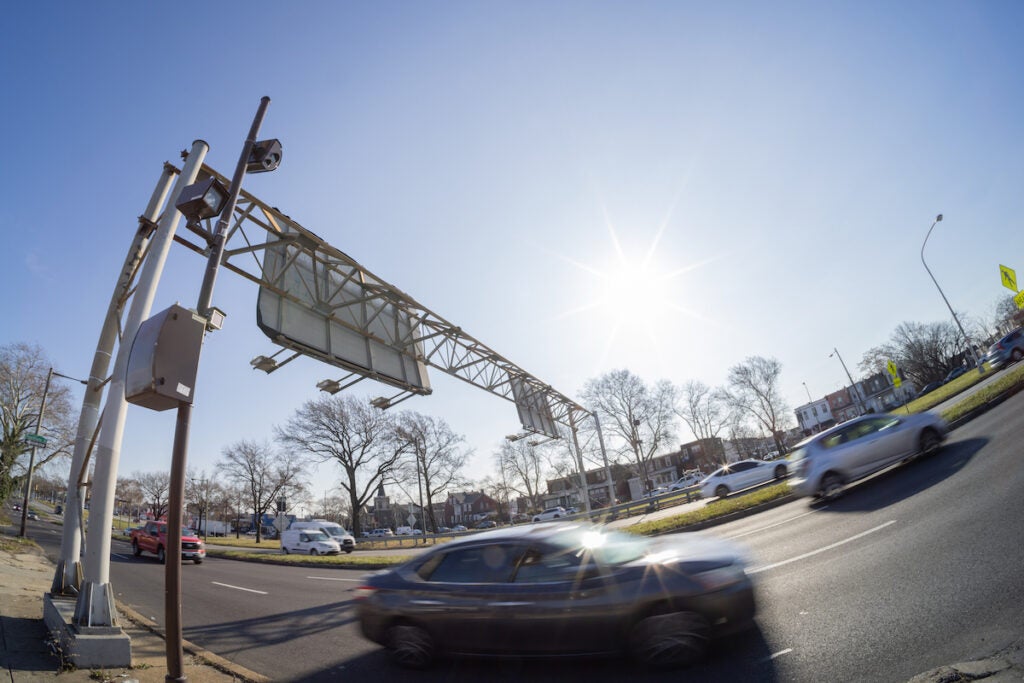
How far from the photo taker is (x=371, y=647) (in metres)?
5.70

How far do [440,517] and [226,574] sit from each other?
3528 inches

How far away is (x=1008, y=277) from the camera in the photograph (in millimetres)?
17922

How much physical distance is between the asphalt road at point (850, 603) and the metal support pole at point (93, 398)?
210 cm

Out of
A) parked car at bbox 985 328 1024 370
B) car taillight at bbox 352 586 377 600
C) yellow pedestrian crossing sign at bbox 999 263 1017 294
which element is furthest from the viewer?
parked car at bbox 985 328 1024 370

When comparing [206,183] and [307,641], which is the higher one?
[206,183]

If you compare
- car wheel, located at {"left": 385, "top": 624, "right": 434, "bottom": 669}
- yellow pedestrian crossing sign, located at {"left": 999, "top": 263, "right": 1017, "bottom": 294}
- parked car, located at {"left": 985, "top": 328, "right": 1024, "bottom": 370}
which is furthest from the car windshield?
parked car, located at {"left": 985, "top": 328, "right": 1024, "bottom": 370}

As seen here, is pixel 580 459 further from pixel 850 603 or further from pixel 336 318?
pixel 850 603

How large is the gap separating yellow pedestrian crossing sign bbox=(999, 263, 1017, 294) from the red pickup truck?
36448 millimetres

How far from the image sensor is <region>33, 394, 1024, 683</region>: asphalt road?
11.1ft

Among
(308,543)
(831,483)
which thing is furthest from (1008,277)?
(308,543)

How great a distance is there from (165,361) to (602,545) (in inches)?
168

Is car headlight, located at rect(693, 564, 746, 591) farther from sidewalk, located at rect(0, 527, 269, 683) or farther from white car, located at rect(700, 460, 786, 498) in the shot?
white car, located at rect(700, 460, 786, 498)

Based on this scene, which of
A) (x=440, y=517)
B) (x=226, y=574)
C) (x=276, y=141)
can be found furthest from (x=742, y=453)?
(x=276, y=141)

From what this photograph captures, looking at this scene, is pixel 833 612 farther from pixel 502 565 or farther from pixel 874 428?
pixel 874 428
